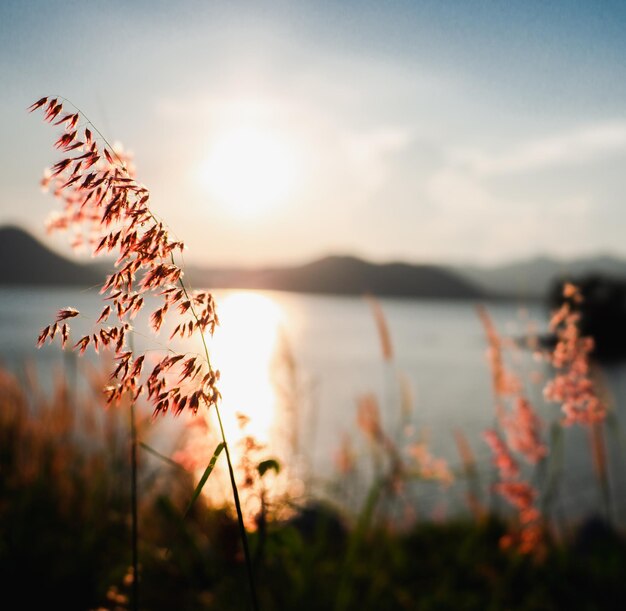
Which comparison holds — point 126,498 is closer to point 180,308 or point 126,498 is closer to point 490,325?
point 490,325

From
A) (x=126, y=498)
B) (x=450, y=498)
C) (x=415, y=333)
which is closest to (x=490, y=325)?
(x=126, y=498)

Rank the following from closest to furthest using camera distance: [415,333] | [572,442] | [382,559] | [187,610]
Result: [187,610]
[382,559]
[572,442]
[415,333]

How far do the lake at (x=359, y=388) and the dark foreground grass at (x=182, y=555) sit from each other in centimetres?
68

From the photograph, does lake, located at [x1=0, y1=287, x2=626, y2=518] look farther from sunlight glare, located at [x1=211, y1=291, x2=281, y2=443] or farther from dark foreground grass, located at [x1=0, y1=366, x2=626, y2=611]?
dark foreground grass, located at [x1=0, y1=366, x2=626, y2=611]

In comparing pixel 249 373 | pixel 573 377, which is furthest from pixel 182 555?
pixel 249 373

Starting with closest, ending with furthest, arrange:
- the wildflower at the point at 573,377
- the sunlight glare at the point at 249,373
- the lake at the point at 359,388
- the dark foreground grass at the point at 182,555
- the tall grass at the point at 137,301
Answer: the tall grass at the point at 137,301, the wildflower at the point at 573,377, the dark foreground grass at the point at 182,555, the sunlight glare at the point at 249,373, the lake at the point at 359,388

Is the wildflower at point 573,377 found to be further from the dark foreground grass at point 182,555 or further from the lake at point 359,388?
the dark foreground grass at point 182,555

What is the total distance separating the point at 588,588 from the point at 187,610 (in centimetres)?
307

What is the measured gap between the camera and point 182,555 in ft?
13.8

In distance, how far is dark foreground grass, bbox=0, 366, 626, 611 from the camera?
398 centimetres

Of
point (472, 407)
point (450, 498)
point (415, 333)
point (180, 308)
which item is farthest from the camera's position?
point (415, 333)

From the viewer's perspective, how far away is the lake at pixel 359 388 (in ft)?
16.1

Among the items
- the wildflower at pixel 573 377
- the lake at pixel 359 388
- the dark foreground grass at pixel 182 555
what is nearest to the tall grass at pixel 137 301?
the lake at pixel 359 388

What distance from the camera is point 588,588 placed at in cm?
491
